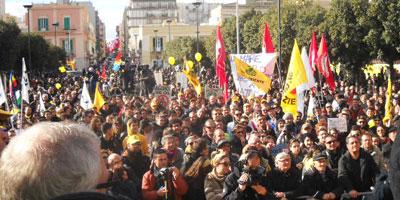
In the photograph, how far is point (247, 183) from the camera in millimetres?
6555

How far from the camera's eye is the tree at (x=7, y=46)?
45.7m

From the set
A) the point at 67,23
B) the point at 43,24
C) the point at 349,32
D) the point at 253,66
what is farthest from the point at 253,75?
the point at 67,23

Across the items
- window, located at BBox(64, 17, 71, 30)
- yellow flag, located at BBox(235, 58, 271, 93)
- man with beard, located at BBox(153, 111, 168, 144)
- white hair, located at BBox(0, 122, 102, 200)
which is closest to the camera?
white hair, located at BBox(0, 122, 102, 200)

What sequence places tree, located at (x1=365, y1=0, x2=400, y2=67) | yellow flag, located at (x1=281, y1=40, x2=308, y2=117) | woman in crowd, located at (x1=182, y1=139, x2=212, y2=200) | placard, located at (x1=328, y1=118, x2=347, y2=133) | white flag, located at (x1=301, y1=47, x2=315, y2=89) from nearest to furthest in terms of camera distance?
woman in crowd, located at (x1=182, y1=139, x2=212, y2=200)
placard, located at (x1=328, y1=118, x2=347, y2=133)
yellow flag, located at (x1=281, y1=40, x2=308, y2=117)
white flag, located at (x1=301, y1=47, x2=315, y2=89)
tree, located at (x1=365, y1=0, x2=400, y2=67)

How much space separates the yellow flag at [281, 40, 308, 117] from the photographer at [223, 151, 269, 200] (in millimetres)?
7524

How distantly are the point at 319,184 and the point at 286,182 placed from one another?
15.7 inches

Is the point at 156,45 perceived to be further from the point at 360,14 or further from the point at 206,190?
the point at 206,190

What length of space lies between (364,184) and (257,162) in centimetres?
180

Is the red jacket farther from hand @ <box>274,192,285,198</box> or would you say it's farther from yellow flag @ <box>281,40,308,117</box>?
yellow flag @ <box>281,40,308,117</box>

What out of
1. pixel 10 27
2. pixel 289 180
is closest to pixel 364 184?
pixel 289 180

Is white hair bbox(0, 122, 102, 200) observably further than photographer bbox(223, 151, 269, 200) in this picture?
No

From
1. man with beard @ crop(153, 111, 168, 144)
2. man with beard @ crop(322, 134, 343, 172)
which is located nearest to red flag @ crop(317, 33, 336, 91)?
man with beard @ crop(153, 111, 168, 144)

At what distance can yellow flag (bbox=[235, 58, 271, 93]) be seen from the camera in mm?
16141

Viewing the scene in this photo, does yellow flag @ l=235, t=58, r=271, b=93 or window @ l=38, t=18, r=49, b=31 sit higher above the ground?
window @ l=38, t=18, r=49, b=31
